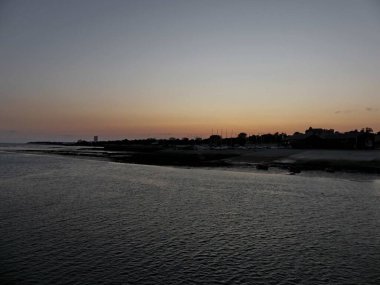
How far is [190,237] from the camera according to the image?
752 inches

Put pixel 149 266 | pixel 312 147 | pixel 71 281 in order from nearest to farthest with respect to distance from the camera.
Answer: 1. pixel 71 281
2. pixel 149 266
3. pixel 312 147

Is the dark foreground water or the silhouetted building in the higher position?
the silhouetted building

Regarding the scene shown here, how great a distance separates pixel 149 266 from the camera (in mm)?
14789

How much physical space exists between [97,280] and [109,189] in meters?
25.0

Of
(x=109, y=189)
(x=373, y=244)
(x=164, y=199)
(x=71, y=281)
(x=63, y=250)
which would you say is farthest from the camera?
(x=109, y=189)

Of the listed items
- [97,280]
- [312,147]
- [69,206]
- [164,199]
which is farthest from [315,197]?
[312,147]

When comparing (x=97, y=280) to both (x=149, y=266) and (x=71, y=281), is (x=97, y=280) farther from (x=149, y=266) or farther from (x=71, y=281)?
(x=149, y=266)

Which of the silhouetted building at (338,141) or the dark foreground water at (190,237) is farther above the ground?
the silhouetted building at (338,141)

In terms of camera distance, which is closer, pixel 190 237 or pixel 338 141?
pixel 190 237

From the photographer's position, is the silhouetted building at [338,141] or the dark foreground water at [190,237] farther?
the silhouetted building at [338,141]

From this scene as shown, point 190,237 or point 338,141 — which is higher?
point 338,141

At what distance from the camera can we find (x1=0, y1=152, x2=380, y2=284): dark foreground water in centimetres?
1397

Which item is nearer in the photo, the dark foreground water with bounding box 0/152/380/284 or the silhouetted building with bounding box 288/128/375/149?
the dark foreground water with bounding box 0/152/380/284

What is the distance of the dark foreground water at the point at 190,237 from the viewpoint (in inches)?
550
